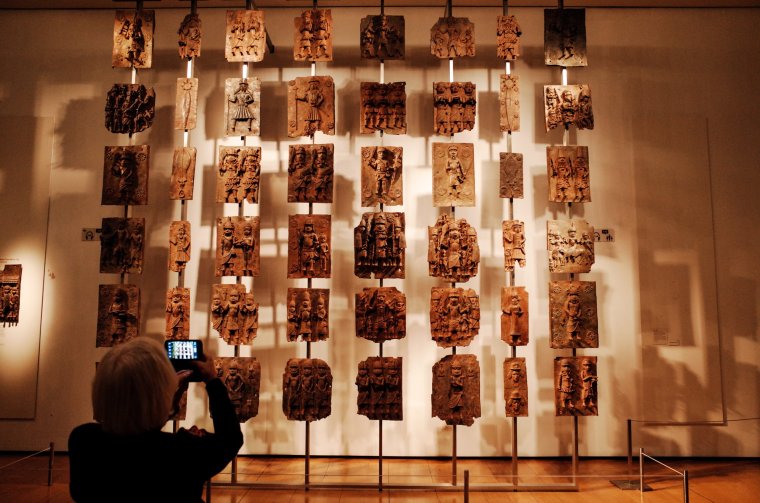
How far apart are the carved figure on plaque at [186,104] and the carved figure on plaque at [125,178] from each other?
47 cm

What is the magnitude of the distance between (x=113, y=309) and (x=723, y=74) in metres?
7.18

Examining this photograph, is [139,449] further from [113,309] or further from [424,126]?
[424,126]

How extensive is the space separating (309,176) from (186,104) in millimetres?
Answer: 1424

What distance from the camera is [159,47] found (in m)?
6.52

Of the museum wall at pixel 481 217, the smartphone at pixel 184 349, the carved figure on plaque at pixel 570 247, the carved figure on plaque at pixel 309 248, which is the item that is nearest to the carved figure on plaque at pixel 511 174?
the carved figure on plaque at pixel 570 247

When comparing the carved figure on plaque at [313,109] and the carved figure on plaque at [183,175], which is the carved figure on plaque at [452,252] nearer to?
the carved figure on plaque at [313,109]

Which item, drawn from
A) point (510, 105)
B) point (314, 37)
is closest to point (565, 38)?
point (510, 105)

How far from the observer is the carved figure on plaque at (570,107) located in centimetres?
548

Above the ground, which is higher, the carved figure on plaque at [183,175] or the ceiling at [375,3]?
the ceiling at [375,3]

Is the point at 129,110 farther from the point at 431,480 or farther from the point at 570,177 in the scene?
the point at 431,480

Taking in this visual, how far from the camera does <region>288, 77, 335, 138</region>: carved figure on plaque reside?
548 centimetres

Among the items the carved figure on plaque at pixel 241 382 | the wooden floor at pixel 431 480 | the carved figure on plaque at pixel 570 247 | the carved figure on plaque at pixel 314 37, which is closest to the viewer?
the wooden floor at pixel 431 480

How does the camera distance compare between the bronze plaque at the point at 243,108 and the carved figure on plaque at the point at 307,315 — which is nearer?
the carved figure on plaque at the point at 307,315

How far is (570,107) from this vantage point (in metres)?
5.48
